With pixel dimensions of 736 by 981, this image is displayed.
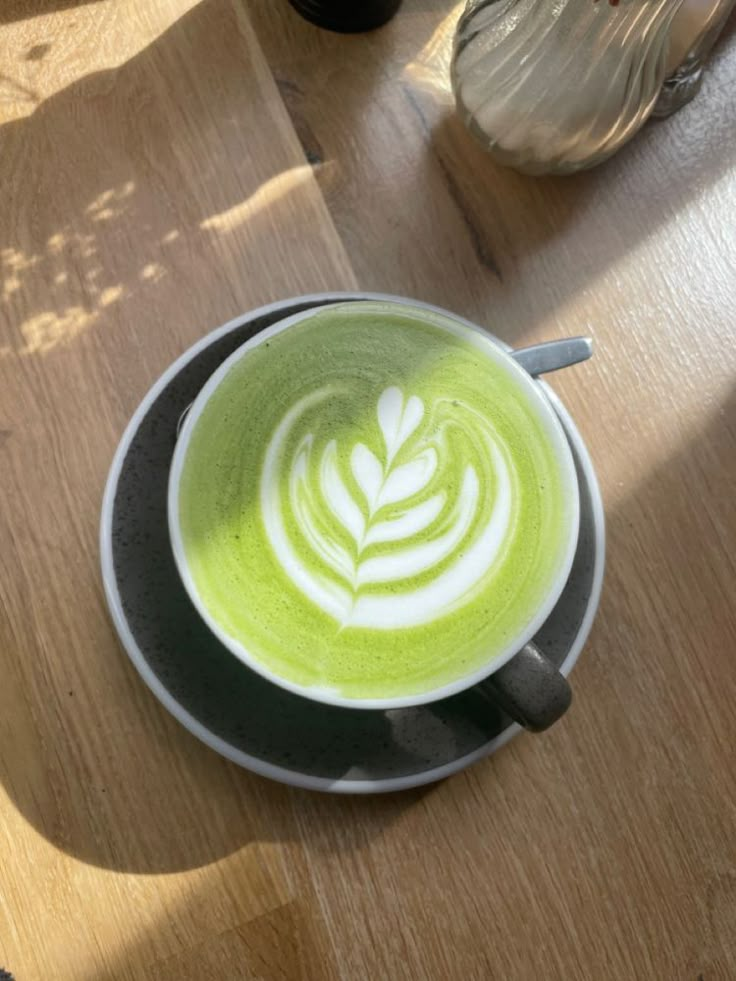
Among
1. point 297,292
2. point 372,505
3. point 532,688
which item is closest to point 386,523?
point 372,505

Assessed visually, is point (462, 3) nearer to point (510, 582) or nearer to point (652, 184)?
point (652, 184)

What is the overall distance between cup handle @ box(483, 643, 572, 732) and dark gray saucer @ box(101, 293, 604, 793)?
5cm

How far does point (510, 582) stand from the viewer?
2.07ft

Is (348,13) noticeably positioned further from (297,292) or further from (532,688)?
(532,688)

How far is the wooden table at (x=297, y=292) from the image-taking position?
69 centimetres

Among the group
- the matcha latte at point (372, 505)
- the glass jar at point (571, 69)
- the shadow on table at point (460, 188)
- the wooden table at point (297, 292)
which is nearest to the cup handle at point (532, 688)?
the matcha latte at point (372, 505)

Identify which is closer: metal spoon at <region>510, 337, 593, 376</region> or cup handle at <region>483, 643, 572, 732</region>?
cup handle at <region>483, 643, 572, 732</region>

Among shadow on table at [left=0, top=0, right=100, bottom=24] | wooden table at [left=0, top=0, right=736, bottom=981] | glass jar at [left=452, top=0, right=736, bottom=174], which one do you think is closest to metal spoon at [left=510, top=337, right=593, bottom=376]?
wooden table at [left=0, top=0, right=736, bottom=981]

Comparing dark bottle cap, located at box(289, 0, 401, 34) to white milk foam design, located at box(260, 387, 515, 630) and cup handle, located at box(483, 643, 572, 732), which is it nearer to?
white milk foam design, located at box(260, 387, 515, 630)

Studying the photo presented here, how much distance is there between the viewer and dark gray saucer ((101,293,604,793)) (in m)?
0.66

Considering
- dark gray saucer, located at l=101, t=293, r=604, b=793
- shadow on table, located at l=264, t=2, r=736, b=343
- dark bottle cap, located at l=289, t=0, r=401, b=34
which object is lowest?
dark gray saucer, located at l=101, t=293, r=604, b=793

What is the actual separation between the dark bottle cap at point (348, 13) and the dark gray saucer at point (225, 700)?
1.15ft

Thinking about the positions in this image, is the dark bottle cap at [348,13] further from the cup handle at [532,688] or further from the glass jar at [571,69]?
the cup handle at [532,688]

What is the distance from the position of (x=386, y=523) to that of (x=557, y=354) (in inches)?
8.0
